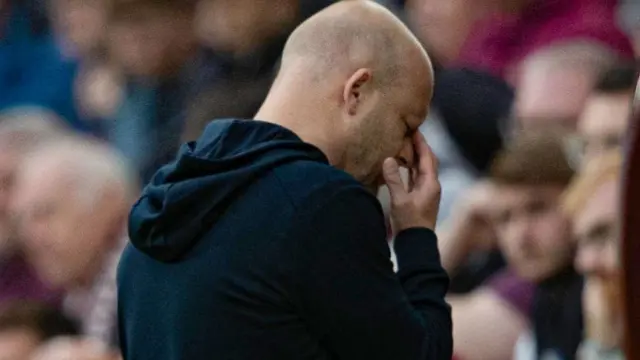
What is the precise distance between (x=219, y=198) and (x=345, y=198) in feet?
0.45

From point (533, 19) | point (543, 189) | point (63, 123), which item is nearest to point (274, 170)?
point (543, 189)

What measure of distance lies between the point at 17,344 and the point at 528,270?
1.19 meters

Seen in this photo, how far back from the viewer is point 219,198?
1.40 meters

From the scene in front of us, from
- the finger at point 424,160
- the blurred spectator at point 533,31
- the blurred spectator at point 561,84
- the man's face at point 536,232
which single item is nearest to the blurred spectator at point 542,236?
the man's face at point 536,232

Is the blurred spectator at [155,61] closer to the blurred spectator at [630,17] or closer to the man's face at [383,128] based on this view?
the blurred spectator at [630,17]

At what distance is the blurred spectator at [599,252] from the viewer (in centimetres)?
207

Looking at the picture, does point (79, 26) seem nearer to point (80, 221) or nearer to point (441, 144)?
point (80, 221)

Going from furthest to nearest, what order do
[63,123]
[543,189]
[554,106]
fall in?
1. [63,123]
2. [554,106]
3. [543,189]

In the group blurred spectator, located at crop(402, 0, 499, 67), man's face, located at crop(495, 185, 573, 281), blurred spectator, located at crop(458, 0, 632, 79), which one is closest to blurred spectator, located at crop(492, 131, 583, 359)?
man's face, located at crop(495, 185, 573, 281)

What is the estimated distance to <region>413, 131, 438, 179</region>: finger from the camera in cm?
155

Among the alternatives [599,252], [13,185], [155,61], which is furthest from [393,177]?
[13,185]

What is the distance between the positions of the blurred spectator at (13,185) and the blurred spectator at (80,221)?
0.15 m

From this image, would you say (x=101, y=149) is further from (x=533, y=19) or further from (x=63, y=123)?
(x=533, y=19)

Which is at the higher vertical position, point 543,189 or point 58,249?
point 543,189
